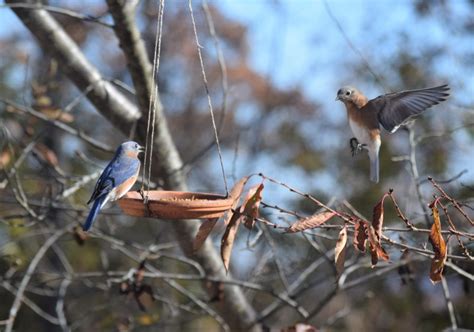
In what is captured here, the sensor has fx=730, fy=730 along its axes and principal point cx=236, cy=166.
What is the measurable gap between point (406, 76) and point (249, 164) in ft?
6.66

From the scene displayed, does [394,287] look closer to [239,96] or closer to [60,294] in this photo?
[60,294]

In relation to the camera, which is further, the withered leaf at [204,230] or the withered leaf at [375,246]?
the withered leaf at [204,230]

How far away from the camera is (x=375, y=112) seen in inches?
140

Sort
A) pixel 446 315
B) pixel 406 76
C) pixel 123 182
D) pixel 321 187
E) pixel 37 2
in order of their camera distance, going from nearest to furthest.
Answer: pixel 123 182 → pixel 37 2 → pixel 446 315 → pixel 406 76 → pixel 321 187

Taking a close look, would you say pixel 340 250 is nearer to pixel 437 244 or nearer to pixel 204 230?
pixel 437 244

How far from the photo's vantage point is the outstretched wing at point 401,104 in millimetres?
3205

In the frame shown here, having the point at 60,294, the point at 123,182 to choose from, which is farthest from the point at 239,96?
the point at 123,182

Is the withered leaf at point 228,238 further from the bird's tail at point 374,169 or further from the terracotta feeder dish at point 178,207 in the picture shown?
the bird's tail at point 374,169

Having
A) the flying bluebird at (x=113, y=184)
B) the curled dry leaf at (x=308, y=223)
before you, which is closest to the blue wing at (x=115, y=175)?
the flying bluebird at (x=113, y=184)

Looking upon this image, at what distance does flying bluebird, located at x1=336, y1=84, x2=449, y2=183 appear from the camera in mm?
3340

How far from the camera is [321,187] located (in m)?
9.31

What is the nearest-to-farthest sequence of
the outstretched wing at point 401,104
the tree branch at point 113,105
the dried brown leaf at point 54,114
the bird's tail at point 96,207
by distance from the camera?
1. the bird's tail at point 96,207
2. the outstretched wing at point 401,104
3. the tree branch at point 113,105
4. the dried brown leaf at point 54,114

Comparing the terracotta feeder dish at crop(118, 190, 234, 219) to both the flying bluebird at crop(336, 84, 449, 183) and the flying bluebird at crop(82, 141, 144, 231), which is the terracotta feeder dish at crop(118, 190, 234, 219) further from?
the flying bluebird at crop(336, 84, 449, 183)

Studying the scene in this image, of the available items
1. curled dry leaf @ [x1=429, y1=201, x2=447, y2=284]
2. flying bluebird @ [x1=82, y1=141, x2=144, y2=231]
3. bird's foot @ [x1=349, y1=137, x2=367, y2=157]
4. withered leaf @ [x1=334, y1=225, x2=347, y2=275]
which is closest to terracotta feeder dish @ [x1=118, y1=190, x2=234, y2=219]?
flying bluebird @ [x1=82, y1=141, x2=144, y2=231]
